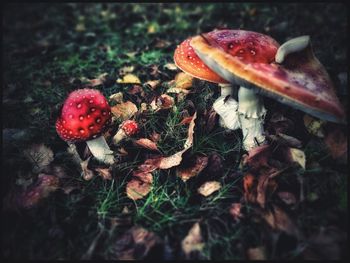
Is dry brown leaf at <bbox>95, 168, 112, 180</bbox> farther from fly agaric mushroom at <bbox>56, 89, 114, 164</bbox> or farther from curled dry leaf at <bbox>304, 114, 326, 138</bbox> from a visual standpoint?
curled dry leaf at <bbox>304, 114, 326, 138</bbox>

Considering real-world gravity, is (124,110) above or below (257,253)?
above

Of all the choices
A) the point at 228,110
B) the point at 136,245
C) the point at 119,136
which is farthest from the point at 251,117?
the point at 136,245

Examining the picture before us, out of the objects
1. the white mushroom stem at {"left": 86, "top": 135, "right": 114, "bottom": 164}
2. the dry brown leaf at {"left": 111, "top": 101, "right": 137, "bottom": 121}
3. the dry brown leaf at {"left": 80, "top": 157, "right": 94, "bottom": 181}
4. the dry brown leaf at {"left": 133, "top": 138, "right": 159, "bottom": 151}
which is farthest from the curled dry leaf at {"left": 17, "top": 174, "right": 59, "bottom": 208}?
the dry brown leaf at {"left": 111, "top": 101, "right": 137, "bottom": 121}

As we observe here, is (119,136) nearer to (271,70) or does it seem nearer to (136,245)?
(136,245)

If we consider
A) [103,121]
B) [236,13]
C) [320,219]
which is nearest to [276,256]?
[320,219]

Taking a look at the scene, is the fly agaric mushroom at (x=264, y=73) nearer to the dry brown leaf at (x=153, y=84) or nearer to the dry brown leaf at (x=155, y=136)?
the dry brown leaf at (x=155, y=136)

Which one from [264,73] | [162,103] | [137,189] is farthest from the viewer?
[162,103]
